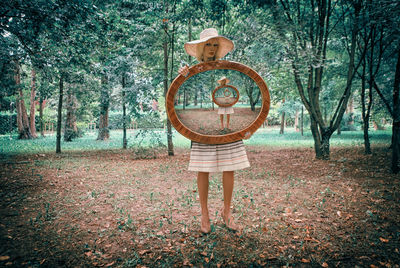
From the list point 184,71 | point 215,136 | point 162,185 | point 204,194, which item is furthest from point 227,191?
point 162,185

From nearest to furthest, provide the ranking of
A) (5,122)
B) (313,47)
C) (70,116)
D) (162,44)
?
(313,47) < (162,44) < (70,116) < (5,122)

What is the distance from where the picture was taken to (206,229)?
10.6 feet

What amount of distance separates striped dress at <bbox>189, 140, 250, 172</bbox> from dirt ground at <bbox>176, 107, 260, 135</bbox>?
0.69 feet

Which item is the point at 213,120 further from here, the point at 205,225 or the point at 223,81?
the point at 205,225

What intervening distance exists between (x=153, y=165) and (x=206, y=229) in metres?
5.35

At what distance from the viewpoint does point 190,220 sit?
3768 millimetres

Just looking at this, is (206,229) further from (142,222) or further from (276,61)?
(276,61)

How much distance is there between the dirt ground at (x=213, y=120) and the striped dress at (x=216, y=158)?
210 mm

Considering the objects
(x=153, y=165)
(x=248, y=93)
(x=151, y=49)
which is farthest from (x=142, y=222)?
(x=151, y=49)

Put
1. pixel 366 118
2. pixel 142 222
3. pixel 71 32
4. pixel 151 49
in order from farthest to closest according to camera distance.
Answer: pixel 151 49 → pixel 366 118 → pixel 71 32 → pixel 142 222

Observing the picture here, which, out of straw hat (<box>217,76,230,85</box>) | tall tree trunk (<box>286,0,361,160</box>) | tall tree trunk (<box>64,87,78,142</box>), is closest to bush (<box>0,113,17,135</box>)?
tall tree trunk (<box>64,87,78,142</box>)

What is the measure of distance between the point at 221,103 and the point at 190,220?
2.00 m

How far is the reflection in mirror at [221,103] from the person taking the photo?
2953 millimetres

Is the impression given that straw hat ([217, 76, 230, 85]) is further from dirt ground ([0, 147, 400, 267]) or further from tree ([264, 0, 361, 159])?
tree ([264, 0, 361, 159])
